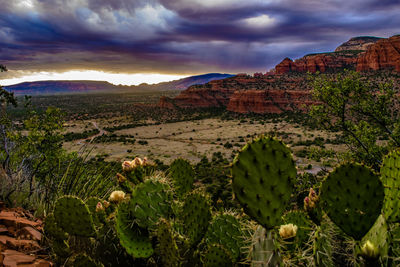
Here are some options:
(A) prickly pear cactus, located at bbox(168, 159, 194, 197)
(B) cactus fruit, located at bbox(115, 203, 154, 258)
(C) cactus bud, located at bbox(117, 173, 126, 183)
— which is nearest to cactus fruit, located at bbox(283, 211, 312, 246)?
(A) prickly pear cactus, located at bbox(168, 159, 194, 197)

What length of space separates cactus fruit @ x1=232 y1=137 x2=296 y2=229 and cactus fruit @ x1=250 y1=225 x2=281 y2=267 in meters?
0.11

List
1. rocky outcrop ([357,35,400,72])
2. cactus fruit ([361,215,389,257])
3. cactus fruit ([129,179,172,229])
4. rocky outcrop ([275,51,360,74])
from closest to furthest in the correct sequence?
1. cactus fruit ([361,215,389,257])
2. cactus fruit ([129,179,172,229])
3. rocky outcrop ([357,35,400,72])
4. rocky outcrop ([275,51,360,74])

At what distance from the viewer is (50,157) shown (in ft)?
25.7

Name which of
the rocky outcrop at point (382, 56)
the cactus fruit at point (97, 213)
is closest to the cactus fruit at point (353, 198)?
the cactus fruit at point (97, 213)

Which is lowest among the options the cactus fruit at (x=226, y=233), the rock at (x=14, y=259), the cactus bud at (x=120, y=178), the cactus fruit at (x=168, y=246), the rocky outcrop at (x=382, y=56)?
the rock at (x=14, y=259)

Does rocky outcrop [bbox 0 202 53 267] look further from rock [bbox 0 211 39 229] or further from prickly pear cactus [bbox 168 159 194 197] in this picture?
prickly pear cactus [bbox 168 159 194 197]

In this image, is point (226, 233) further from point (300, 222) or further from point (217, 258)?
point (300, 222)

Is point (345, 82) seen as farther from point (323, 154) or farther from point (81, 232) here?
point (81, 232)

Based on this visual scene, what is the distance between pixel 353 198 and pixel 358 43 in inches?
6756

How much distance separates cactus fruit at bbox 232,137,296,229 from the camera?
1486mm

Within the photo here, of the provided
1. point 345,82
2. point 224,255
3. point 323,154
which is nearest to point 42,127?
point 224,255

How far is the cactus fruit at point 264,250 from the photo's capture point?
138cm

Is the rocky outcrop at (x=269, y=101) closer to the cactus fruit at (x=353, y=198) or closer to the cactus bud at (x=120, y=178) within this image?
the cactus fruit at (x=353, y=198)

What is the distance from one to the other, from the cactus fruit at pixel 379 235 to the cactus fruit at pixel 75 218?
225cm
